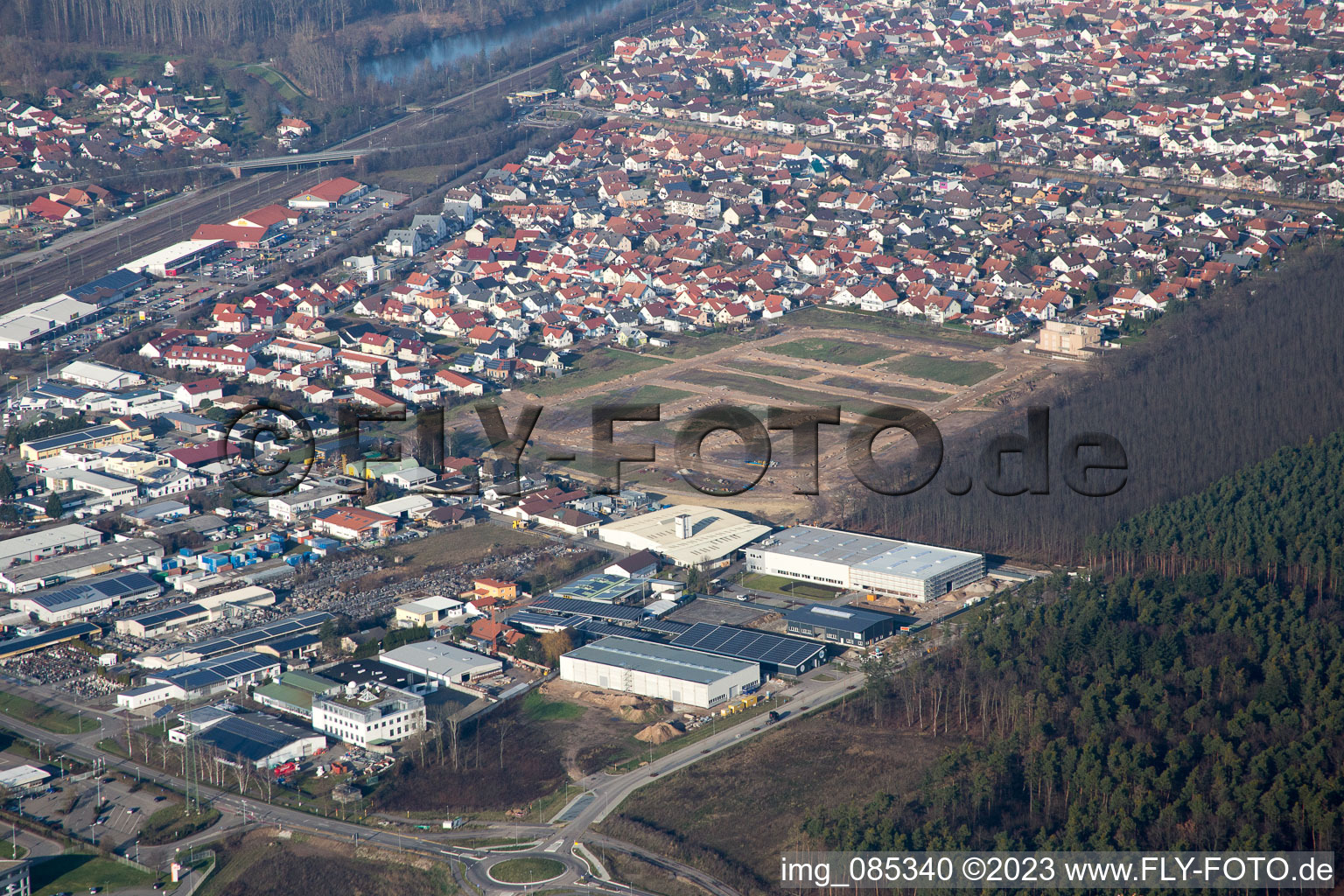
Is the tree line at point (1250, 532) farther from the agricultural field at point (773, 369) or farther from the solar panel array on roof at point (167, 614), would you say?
the solar panel array on roof at point (167, 614)

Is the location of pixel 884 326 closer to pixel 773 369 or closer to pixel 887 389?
pixel 773 369

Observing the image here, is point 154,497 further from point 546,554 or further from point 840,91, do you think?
point 840,91

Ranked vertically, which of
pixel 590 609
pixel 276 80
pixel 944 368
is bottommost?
pixel 590 609

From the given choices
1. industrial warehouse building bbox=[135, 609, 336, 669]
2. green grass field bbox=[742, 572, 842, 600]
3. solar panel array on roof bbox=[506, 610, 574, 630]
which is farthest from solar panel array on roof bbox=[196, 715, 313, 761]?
green grass field bbox=[742, 572, 842, 600]

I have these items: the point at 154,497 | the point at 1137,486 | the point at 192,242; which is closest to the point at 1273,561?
the point at 1137,486

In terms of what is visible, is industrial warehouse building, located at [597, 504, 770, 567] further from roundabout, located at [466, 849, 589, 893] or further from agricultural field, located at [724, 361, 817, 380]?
roundabout, located at [466, 849, 589, 893]

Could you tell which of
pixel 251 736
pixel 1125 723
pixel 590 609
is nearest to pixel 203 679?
pixel 251 736
